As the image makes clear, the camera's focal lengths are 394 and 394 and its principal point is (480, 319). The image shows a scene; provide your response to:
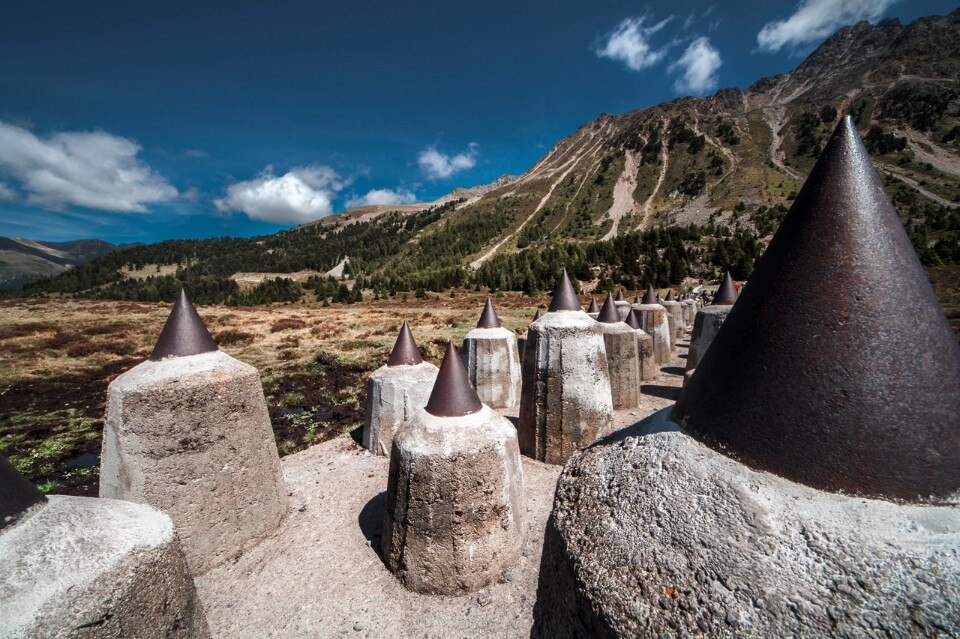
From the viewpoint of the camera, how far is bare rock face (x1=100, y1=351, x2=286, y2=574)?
184 inches

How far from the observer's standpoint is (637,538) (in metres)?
1.52

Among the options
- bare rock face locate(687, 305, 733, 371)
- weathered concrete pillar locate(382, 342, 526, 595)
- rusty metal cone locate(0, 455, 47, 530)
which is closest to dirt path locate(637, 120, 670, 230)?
bare rock face locate(687, 305, 733, 371)

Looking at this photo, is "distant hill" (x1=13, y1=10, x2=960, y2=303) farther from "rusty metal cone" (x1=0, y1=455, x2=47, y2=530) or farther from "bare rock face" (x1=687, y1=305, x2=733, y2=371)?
"rusty metal cone" (x1=0, y1=455, x2=47, y2=530)

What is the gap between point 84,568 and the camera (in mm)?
2164

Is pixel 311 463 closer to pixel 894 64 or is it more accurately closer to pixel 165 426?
pixel 165 426

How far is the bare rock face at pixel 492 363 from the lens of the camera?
402 inches

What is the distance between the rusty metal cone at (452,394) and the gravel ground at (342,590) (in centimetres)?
210

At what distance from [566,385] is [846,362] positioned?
6017mm

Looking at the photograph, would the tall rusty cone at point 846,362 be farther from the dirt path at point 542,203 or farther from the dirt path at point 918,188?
the dirt path at point 542,203

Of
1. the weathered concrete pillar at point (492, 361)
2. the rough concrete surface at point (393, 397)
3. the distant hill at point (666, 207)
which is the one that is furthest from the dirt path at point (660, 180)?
the rough concrete surface at point (393, 397)

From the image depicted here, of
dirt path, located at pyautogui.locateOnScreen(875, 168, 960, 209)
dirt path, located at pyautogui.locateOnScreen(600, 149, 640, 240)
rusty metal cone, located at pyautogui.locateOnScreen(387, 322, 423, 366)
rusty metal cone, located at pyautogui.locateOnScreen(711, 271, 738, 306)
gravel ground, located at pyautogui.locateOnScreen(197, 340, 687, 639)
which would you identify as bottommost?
gravel ground, located at pyautogui.locateOnScreen(197, 340, 687, 639)

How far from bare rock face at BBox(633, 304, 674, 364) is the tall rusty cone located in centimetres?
1353

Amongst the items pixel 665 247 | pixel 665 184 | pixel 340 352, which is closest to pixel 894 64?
pixel 665 184

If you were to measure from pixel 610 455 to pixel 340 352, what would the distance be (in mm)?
19078
